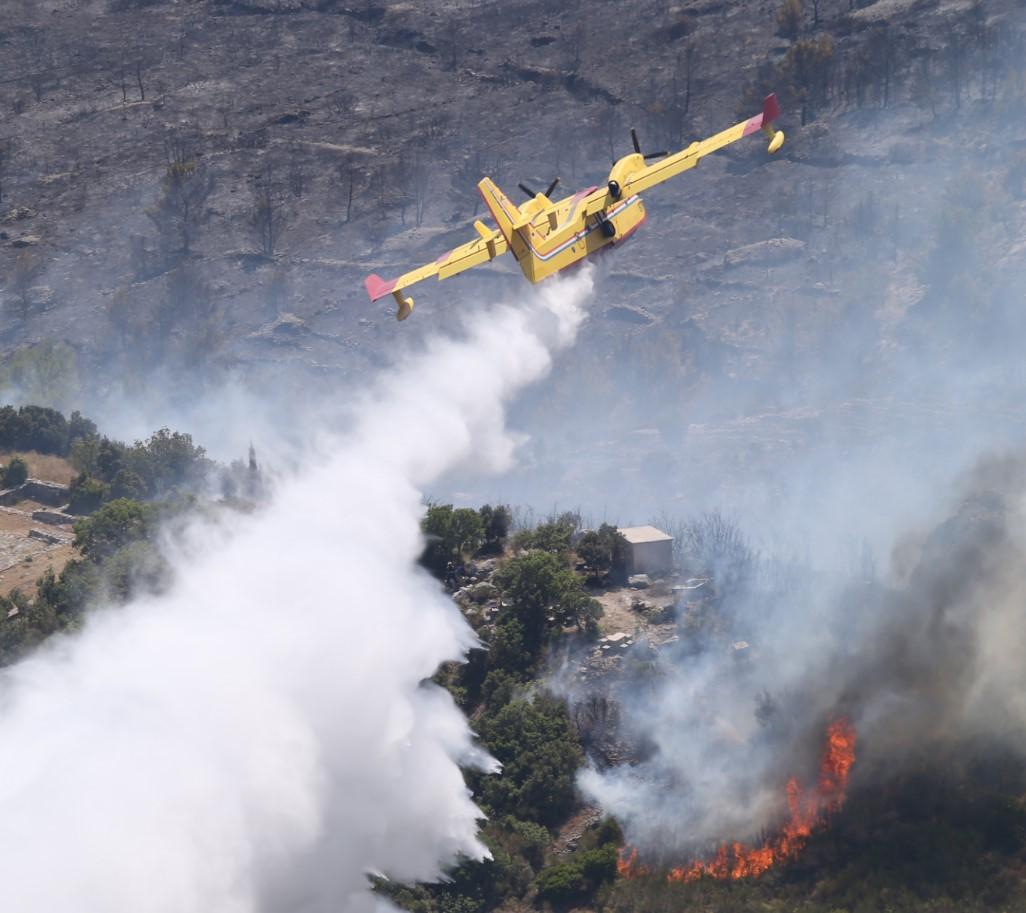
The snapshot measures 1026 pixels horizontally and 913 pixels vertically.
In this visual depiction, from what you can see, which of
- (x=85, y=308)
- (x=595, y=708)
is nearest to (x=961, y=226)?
(x=85, y=308)

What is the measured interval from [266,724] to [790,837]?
66.1 feet

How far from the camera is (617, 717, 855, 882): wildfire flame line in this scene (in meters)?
64.6

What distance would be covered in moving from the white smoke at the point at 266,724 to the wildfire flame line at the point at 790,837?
7.69 meters

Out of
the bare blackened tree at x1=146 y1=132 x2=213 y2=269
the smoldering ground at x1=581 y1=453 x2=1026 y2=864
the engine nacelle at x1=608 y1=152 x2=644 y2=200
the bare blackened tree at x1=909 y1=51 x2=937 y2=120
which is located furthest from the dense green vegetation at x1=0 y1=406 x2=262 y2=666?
the bare blackened tree at x1=909 y1=51 x2=937 y2=120

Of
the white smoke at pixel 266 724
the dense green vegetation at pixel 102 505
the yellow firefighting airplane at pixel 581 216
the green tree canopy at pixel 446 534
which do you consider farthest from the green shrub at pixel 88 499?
the yellow firefighting airplane at pixel 581 216

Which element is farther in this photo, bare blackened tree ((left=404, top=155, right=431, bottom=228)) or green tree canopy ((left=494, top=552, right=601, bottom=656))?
bare blackened tree ((left=404, top=155, right=431, bottom=228))

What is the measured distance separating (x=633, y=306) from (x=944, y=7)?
1804 inches

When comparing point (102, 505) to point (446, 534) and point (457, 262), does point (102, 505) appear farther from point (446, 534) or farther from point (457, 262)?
point (457, 262)

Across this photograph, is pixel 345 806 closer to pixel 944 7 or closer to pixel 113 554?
pixel 113 554

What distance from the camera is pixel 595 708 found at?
73.1m

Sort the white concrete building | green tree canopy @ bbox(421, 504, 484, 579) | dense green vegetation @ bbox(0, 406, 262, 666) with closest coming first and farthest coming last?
dense green vegetation @ bbox(0, 406, 262, 666) → green tree canopy @ bbox(421, 504, 484, 579) → the white concrete building

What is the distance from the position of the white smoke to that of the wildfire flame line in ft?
25.2

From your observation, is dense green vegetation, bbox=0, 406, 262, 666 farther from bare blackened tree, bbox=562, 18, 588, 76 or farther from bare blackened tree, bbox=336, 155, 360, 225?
bare blackened tree, bbox=562, 18, 588, 76

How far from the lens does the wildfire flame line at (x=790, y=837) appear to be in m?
64.6
